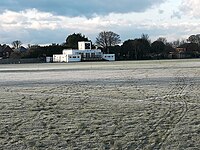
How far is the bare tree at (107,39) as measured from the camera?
152125 mm

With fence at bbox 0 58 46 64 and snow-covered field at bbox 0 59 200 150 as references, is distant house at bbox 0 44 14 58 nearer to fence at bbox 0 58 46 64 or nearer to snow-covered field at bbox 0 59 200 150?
fence at bbox 0 58 46 64

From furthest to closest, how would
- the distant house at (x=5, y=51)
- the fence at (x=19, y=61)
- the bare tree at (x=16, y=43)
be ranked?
the bare tree at (x=16, y=43), the distant house at (x=5, y=51), the fence at (x=19, y=61)

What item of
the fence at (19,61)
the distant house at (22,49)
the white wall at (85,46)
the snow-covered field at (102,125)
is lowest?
the fence at (19,61)

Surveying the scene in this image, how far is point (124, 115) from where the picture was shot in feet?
36.2

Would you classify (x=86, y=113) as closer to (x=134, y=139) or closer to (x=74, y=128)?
(x=74, y=128)

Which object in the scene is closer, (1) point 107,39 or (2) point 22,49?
(1) point 107,39

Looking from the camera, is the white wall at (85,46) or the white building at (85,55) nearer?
the white building at (85,55)

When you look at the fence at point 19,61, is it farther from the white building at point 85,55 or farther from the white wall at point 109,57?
the white wall at point 109,57

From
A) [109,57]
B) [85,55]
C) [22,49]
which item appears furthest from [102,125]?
[22,49]

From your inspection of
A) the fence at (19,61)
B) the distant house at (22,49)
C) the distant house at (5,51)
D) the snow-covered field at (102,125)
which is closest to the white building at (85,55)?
the fence at (19,61)

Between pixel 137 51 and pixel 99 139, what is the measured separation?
139009 millimetres

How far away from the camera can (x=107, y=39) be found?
153750 millimetres

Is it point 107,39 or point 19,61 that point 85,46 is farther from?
point 19,61

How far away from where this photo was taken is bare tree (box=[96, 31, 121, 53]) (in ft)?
499
